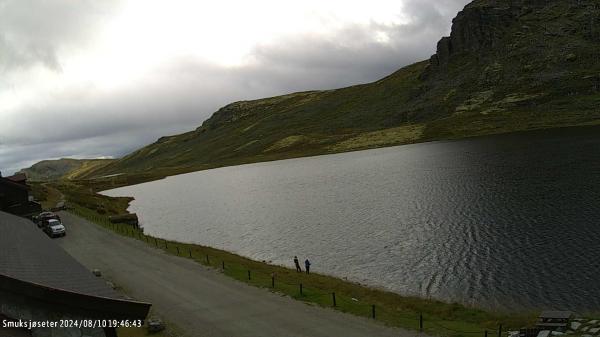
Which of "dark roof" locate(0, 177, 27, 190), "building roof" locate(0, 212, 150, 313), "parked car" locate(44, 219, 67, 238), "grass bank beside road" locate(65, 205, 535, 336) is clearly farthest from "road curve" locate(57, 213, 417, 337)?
"dark roof" locate(0, 177, 27, 190)

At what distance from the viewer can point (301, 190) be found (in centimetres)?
11338

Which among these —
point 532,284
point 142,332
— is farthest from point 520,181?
point 142,332

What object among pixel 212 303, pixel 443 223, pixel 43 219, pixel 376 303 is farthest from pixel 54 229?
pixel 443 223

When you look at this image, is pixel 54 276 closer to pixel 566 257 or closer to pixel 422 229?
pixel 566 257

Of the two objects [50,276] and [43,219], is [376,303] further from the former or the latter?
[43,219]

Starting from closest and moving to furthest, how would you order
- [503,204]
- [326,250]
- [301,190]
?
[326,250]
[503,204]
[301,190]

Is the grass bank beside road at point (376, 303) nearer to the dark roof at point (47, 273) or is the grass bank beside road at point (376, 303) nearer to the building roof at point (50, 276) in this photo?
the dark roof at point (47, 273)

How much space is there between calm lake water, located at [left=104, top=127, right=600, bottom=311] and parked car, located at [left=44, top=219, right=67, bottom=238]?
18.3 meters

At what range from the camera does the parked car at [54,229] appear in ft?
219

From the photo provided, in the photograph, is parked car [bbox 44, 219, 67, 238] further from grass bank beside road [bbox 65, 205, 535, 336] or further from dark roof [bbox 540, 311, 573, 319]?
dark roof [bbox 540, 311, 573, 319]

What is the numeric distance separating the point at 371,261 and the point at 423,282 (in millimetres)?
8778

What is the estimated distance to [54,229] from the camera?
66875mm

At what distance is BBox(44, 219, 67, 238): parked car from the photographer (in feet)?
219

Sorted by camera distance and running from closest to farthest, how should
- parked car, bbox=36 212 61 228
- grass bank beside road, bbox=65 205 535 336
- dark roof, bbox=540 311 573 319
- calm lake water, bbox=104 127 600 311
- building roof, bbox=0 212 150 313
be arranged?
building roof, bbox=0 212 150 313
dark roof, bbox=540 311 573 319
grass bank beside road, bbox=65 205 535 336
calm lake water, bbox=104 127 600 311
parked car, bbox=36 212 61 228
